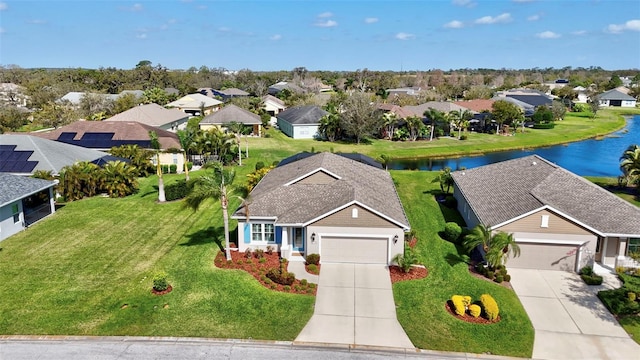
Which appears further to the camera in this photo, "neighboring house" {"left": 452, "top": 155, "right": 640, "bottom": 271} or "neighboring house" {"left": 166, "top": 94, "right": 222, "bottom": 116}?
"neighboring house" {"left": 166, "top": 94, "right": 222, "bottom": 116}

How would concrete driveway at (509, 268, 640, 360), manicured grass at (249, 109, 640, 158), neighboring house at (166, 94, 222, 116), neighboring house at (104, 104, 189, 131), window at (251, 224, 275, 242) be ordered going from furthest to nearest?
neighboring house at (166, 94, 222, 116) < neighboring house at (104, 104, 189, 131) < manicured grass at (249, 109, 640, 158) < window at (251, 224, 275, 242) < concrete driveway at (509, 268, 640, 360)

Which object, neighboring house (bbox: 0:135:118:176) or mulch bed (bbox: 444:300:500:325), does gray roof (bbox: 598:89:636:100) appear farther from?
neighboring house (bbox: 0:135:118:176)

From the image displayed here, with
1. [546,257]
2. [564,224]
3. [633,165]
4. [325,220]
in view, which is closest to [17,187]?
[325,220]

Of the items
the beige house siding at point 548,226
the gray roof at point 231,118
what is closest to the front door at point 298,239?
the beige house siding at point 548,226

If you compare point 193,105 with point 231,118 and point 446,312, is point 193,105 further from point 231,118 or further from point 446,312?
point 446,312

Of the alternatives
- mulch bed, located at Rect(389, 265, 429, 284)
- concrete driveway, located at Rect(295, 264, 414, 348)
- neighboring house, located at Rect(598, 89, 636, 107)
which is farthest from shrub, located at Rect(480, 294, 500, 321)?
neighboring house, located at Rect(598, 89, 636, 107)

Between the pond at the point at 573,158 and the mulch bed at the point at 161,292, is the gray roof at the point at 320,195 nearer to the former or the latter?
the mulch bed at the point at 161,292
